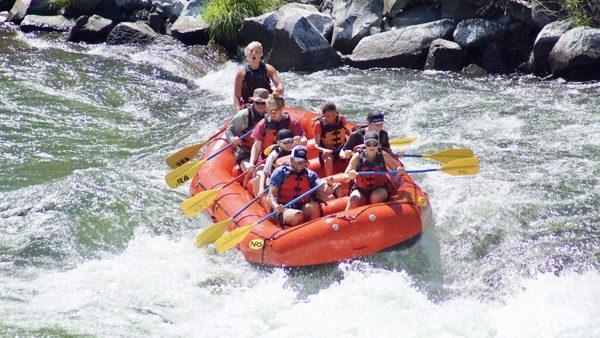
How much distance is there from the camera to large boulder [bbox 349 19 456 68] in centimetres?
1223

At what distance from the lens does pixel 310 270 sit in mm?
6359

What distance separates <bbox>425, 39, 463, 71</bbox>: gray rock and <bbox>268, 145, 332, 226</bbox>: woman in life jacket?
19.1 feet

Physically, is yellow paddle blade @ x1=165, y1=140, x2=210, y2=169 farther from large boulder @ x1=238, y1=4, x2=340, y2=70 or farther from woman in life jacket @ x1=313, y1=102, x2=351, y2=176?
large boulder @ x1=238, y1=4, x2=340, y2=70

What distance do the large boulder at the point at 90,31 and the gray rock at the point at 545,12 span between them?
7510 mm

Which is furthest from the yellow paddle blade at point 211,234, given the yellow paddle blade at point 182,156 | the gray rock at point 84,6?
the gray rock at point 84,6

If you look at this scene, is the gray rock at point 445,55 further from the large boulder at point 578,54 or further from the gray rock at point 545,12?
the large boulder at point 578,54

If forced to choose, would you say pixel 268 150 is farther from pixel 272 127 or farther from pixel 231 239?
pixel 231 239

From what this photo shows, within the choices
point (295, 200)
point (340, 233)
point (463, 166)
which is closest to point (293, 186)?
point (295, 200)

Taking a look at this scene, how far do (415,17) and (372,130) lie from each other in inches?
250

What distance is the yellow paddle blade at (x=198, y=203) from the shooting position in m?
6.96

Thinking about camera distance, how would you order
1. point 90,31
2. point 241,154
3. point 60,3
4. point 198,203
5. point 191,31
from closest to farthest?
1. point 198,203
2. point 241,154
3. point 191,31
4. point 90,31
5. point 60,3

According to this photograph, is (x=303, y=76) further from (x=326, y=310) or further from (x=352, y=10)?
(x=326, y=310)

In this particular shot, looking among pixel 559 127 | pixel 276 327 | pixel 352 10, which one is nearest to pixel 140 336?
pixel 276 327

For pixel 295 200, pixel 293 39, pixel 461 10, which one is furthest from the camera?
pixel 461 10
